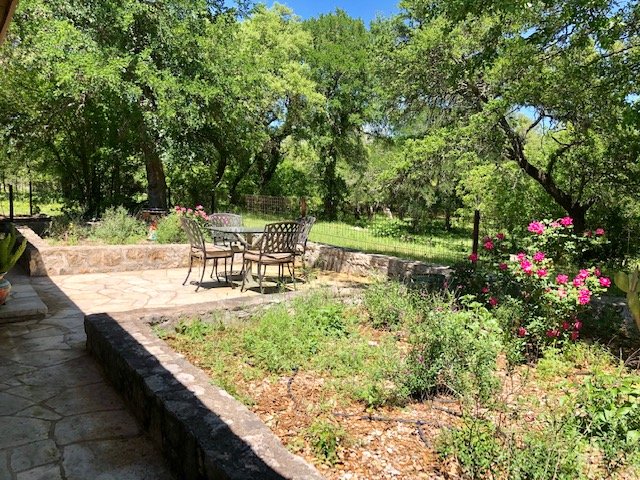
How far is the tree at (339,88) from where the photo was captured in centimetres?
2041

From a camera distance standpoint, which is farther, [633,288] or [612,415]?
[612,415]

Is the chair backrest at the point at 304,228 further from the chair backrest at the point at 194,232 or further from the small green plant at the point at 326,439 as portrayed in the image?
the small green plant at the point at 326,439

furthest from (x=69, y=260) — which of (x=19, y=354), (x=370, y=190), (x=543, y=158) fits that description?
(x=370, y=190)

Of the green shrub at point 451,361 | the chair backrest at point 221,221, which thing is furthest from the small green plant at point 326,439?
the chair backrest at point 221,221

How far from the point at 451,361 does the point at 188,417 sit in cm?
168

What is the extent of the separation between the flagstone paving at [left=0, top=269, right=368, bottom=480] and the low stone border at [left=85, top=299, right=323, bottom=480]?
0.36ft

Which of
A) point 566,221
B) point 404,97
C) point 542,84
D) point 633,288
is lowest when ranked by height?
point 633,288

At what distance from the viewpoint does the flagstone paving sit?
2.26m

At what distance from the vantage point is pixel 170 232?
8.49 metres

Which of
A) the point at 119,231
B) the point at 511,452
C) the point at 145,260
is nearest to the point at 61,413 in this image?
the point at 511,452

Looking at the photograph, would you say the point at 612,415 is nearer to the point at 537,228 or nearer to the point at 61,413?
the point at 537,228

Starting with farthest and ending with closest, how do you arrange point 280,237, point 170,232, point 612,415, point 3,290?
point 170,232 < point 280,237 < point 3,290 < point 612,415

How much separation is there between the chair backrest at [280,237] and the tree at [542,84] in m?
3.42

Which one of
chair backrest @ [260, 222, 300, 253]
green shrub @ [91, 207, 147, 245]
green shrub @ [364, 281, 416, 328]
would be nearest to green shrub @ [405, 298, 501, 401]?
green shrub @ [364, 281, 416, 328]
